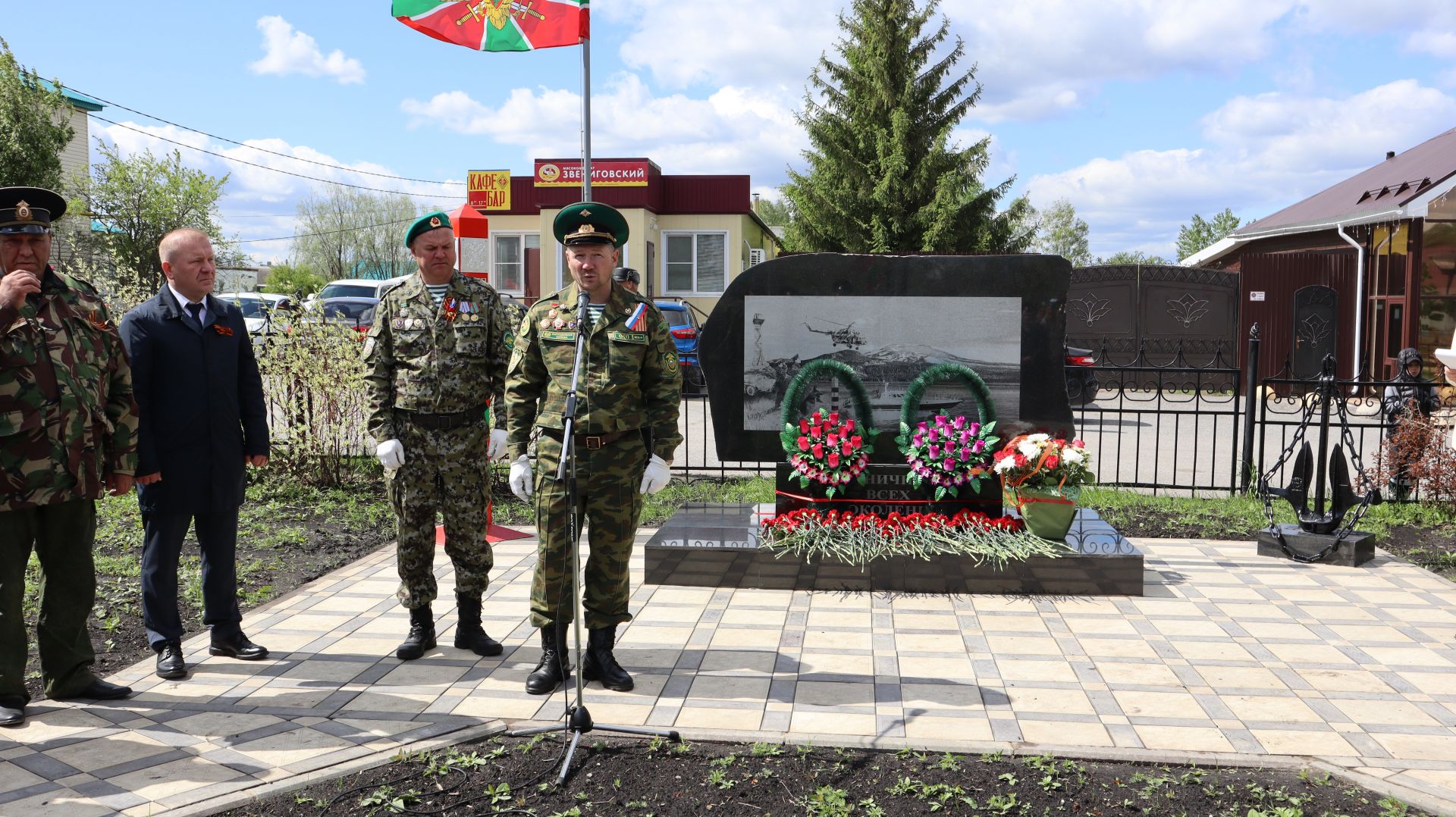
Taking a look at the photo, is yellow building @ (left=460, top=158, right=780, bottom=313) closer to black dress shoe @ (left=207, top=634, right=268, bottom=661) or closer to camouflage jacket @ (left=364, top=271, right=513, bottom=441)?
camouflage jacket @ (left=364, top=271, right=513, bottom=441)

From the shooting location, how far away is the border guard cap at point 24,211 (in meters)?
3.80

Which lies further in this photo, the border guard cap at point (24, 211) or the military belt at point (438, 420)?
the military belt at point (438, 420)

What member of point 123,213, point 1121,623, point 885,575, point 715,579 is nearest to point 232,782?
point 715,579

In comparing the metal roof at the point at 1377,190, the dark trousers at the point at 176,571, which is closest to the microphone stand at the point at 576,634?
the dark trousers at the point at 176,571

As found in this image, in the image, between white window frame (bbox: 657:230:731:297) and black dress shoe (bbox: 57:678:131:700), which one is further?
white window frame (bbox: 657:230:731:297)

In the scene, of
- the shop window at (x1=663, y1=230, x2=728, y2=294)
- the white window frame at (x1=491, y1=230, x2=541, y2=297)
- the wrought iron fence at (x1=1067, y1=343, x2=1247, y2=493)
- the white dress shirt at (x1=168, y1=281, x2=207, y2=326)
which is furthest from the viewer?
the shop window at (x1=663, y1=230, x2=728, y2=294)

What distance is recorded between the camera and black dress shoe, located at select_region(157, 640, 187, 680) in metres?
4.33

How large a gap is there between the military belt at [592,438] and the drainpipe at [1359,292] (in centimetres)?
1805

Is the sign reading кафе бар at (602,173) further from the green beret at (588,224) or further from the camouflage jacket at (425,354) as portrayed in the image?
the green beret at (588,224)

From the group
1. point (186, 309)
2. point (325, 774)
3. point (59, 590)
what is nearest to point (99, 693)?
point (59, 590)

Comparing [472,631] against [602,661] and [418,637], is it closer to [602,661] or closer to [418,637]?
[418,637]

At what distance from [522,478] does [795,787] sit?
161cm

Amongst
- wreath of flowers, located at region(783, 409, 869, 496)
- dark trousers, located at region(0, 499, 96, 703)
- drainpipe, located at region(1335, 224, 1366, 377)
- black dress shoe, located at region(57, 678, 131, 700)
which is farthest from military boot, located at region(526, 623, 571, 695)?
drainpipe, located at region(1335, 224, 1366, 377)

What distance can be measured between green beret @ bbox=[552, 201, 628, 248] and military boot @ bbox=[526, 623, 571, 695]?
149cm
